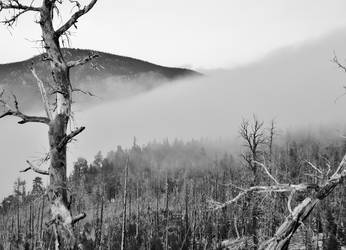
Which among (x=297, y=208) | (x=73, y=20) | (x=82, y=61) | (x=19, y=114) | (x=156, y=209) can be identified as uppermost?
(x=73, y=20)

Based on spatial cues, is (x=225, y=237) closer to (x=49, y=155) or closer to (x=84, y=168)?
(x=49, y=155)

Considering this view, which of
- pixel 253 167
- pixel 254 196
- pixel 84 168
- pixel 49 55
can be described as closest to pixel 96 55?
pixel 49 55

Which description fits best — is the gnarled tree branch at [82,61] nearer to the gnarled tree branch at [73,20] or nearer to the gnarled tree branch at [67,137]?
the gnarled tree branch at [73,20]

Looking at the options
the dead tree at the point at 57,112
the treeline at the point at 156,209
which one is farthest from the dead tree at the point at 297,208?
the treeline at the point at 156,209

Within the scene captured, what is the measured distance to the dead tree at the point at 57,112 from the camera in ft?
15.7

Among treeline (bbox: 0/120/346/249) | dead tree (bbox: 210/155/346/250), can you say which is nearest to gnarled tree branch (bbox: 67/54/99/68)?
dead tree (bbox: 210/155/346/250)

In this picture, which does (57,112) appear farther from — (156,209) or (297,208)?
(156,209)

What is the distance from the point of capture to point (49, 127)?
5.12 meters

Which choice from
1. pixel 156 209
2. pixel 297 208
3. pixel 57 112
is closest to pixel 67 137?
pixel 57 112

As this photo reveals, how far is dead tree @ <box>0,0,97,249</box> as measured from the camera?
4.79 m

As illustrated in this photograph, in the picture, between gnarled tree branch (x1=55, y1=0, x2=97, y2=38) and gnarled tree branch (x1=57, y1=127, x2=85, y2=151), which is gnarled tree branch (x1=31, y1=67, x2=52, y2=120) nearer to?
gnarled tree branch (x1=57, y1=127, x2=85, y2=151)

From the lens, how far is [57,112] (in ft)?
16.9

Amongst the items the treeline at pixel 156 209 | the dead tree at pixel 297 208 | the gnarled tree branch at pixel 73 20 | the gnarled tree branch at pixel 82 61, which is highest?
the gnarled tree branch at pixel 73 20

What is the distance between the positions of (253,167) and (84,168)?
144 metres
